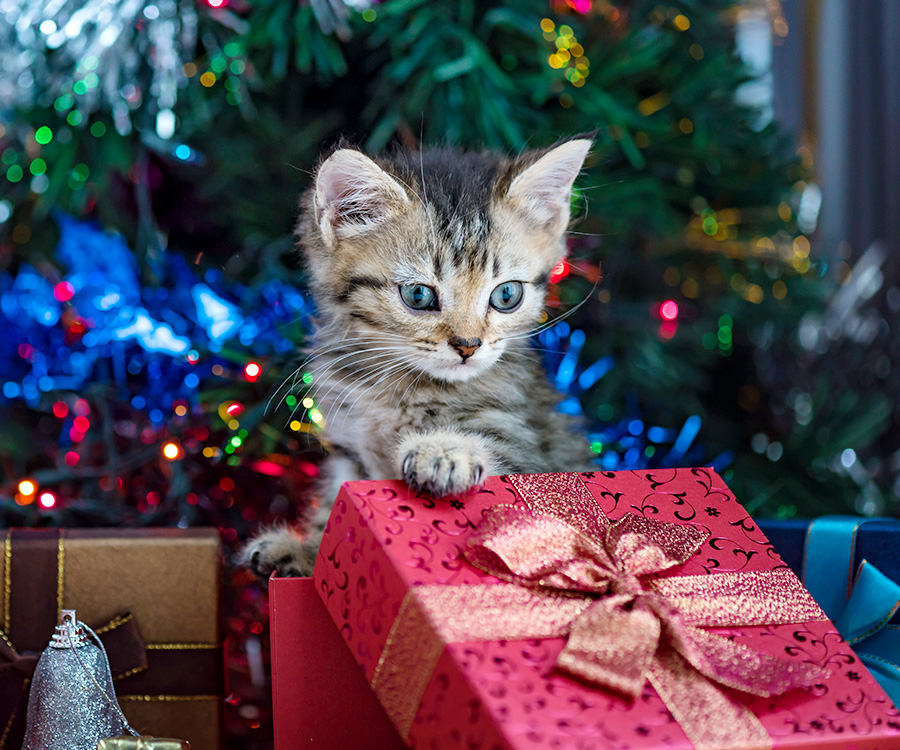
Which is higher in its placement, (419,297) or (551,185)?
(551,185)

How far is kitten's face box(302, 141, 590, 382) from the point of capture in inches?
33.2

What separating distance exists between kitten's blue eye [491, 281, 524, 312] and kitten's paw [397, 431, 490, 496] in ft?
0.69

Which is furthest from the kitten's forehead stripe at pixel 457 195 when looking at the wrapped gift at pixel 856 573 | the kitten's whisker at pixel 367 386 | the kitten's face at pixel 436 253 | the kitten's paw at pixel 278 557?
the wrapped gift at pixel 856 573

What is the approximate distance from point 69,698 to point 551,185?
0.78m

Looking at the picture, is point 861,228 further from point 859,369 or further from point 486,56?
point 486,56

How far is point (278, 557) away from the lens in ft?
2.89

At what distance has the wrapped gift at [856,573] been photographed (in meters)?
0.77

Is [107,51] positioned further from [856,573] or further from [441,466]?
[856,573]

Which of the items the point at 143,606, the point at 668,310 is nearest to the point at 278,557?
the point at 143,606

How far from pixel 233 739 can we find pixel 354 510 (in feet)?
2.01

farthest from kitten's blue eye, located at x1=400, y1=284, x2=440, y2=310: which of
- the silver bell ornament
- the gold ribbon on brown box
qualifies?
the silver bell ornament

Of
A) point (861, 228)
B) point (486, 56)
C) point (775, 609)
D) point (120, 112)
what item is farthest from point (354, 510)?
point (861, 228)

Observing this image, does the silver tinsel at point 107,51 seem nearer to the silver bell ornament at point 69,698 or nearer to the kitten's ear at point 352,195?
the kitten's ear at point 352,195

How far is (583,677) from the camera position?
1.86 ft
